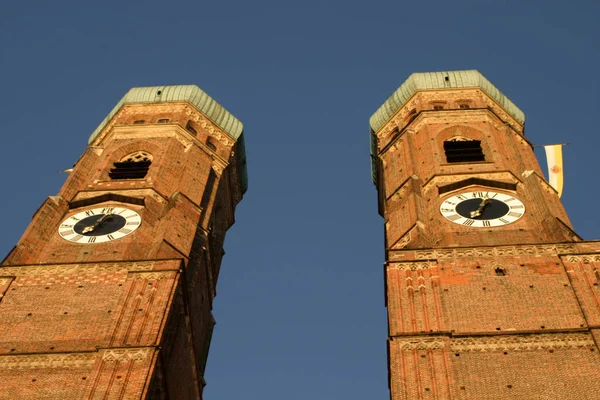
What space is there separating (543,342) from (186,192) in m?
16.4

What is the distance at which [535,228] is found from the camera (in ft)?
117

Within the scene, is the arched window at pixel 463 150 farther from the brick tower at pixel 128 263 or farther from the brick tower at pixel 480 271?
the brick tower at pixel 128 263

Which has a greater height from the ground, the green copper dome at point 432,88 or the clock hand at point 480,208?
the green copper dome at point 432,88

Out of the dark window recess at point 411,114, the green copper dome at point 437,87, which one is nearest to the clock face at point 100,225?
the dark window recess at point 411,114

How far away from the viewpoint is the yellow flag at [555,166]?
136 feet

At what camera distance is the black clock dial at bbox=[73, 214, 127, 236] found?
3719 centimetres

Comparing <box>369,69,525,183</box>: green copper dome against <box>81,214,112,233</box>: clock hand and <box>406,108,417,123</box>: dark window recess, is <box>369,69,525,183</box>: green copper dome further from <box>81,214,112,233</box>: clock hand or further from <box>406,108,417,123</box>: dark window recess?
<box>81,214,112,233</box>: clock hand

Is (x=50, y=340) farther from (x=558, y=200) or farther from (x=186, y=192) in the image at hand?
(x=558, y=200)

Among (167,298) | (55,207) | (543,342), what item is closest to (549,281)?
(543,342)

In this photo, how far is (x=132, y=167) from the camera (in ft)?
139

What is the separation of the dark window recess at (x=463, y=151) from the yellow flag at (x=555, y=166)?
2.83 metres

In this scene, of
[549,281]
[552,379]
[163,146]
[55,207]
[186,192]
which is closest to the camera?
[552,379]

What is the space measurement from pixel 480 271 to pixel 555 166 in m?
11.3

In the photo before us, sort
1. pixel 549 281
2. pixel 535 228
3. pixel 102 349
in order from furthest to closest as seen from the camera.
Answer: pixel 535 228 → pixel 549 281 → pixel 102 349
